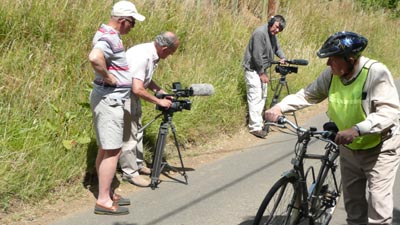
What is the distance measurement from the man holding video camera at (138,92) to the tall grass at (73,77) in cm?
40

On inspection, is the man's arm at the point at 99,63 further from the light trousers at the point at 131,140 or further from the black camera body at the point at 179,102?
the black camera body at the point at 179,102

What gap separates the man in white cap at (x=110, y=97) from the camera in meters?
5.61

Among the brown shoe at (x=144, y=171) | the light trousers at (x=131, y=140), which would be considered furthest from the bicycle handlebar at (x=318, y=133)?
the brown shoe at (x=144, y=171)

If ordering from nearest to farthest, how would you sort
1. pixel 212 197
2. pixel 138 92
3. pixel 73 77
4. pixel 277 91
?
pixel 138 92 < pixel 212 197 < pixel 73 77 < pixel 277 91

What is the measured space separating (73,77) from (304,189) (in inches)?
148

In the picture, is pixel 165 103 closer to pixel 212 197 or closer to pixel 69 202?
pixel 212 197

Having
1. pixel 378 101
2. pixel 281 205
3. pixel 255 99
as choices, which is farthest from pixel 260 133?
pixel 378 101

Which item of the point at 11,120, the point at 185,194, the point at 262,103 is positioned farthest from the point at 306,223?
the point at 262,103

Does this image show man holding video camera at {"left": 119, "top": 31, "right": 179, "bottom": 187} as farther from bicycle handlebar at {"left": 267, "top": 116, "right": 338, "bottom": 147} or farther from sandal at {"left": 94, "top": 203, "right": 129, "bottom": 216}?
bicycle handlebar at {"left": 267, "top": 116, "right": 338, "bottom": 147}

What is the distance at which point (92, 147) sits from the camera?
6.55 meters

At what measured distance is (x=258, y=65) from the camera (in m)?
8.98

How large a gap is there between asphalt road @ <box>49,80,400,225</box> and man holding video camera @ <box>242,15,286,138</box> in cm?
110

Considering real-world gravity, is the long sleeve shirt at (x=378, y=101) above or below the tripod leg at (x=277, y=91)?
above

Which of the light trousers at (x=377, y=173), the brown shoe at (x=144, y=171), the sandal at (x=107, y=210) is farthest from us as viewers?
the brown shoe at (x=144, y=171)
